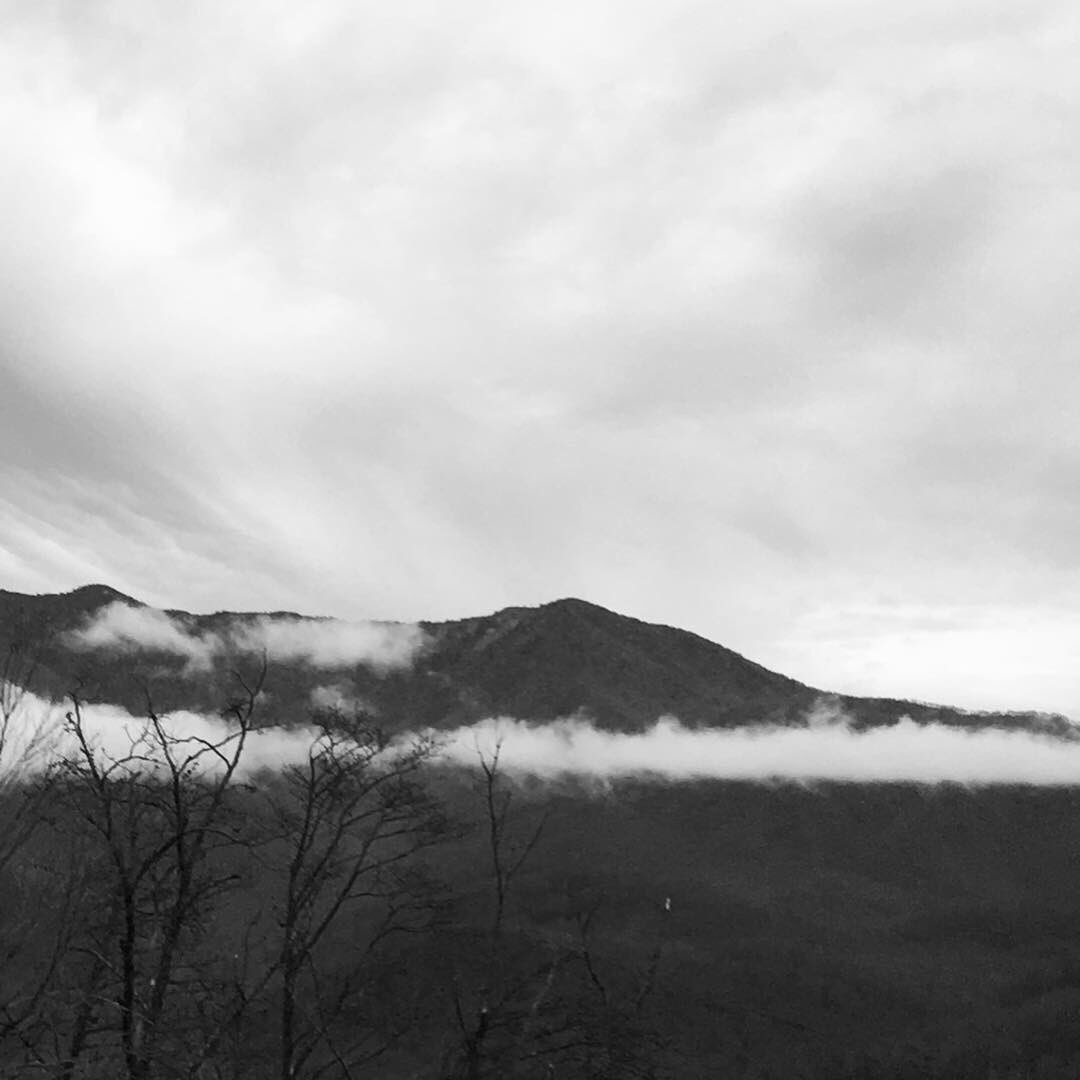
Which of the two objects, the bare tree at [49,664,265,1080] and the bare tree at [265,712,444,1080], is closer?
the bare tree at [49,664,265,1080]

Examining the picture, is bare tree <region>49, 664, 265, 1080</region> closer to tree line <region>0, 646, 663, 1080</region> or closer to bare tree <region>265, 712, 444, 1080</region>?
tree line <region>0, 646, 663, 1080</region>

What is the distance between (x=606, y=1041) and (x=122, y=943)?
30.1ft

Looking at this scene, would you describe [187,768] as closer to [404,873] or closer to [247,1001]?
[247,1001]

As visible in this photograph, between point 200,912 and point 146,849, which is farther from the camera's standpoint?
point 146,849

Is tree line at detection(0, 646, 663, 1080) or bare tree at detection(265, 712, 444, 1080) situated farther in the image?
bare tree at detection(265, 712, 444, 1080)

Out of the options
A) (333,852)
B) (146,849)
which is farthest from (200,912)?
(333,852)

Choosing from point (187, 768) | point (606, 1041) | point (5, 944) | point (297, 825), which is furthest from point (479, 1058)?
point (5, 944)

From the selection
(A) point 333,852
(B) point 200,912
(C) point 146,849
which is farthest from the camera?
(C) point 146,849

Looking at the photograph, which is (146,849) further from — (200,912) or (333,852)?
(333,852)

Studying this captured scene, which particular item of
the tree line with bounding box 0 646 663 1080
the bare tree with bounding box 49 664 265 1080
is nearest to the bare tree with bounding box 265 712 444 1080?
the tree line with bounding box 0 646 663 1080

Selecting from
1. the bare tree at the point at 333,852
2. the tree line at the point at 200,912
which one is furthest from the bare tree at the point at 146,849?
the bare tree at the point at 333,852

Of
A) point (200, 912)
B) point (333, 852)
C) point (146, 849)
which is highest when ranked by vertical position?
point (333, 852)

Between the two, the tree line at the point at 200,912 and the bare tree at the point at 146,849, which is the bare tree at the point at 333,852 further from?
the bare tree at the point at 146,849

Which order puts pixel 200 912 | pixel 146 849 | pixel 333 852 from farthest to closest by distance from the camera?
pixel 146 849, pixel 333 852, pixel 200 912
